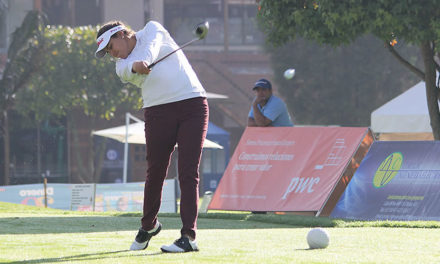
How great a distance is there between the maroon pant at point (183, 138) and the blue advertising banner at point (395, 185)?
479 centimetres

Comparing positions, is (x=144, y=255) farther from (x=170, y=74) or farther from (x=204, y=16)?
(x=204, y=16)

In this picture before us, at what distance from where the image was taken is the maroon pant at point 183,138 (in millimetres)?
6148

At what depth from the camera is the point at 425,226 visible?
8.66 m

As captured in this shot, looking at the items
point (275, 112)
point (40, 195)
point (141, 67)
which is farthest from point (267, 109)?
point (40, 195)

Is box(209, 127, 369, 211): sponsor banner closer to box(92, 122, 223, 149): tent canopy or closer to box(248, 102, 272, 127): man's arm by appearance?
box(248, 102, 272, 127): man's arm

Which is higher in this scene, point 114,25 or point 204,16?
point 114,25

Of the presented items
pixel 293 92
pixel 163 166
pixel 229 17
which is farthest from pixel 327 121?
pixel 163 166

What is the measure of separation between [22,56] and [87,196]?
1507 centimetres

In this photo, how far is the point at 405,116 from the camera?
20297 mm

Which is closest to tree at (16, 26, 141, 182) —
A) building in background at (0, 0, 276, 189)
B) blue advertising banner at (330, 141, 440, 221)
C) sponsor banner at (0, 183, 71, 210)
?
building in background at (0, 0, 276, 189)

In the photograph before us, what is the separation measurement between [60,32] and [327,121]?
13550 millimetres

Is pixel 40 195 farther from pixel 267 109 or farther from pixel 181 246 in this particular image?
pixel 181 246

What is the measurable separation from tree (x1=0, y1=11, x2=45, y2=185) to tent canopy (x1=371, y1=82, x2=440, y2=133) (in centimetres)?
1605

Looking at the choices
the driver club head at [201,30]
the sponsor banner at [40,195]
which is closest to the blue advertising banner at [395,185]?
the driver club head at [201,30]
